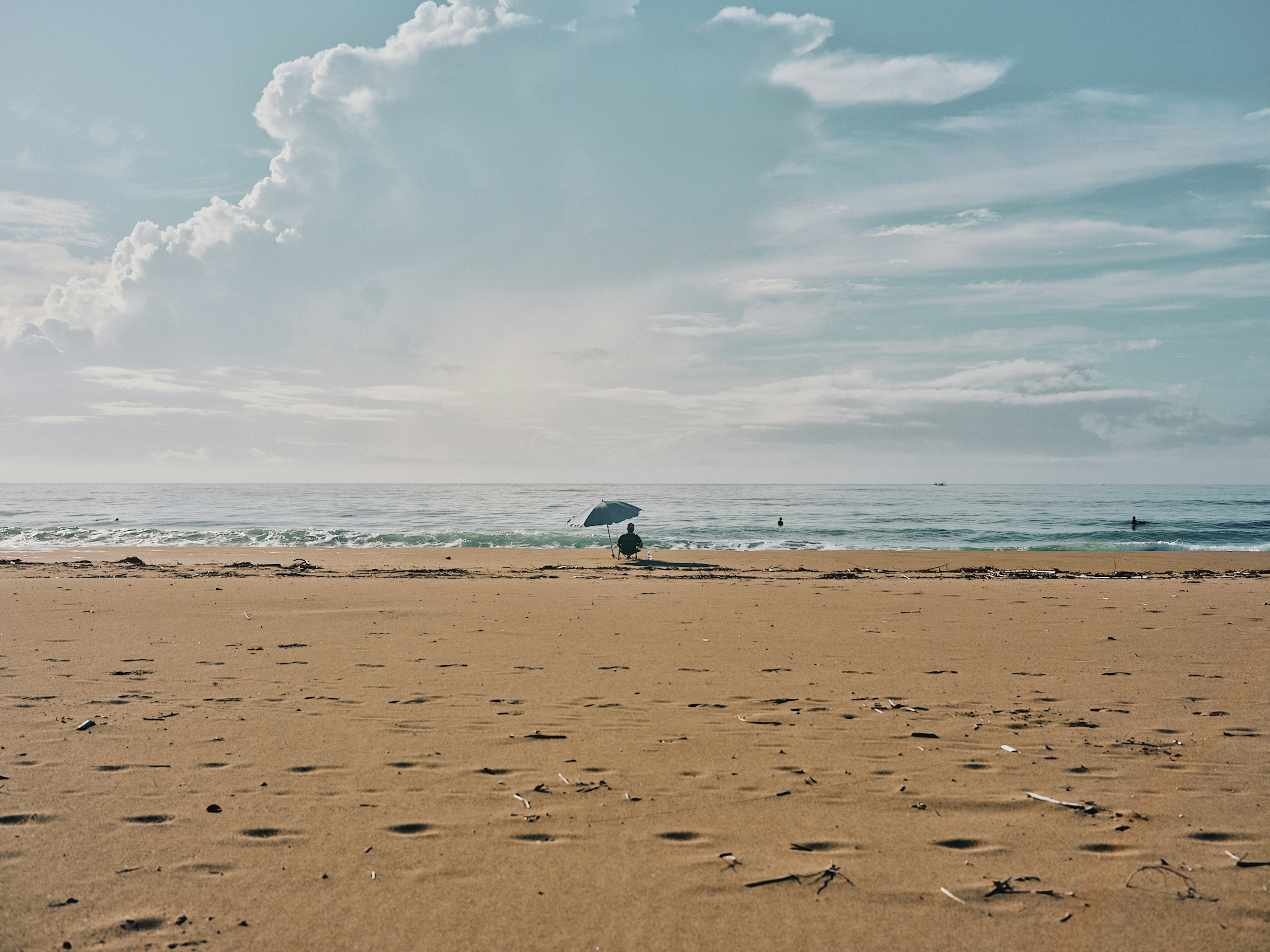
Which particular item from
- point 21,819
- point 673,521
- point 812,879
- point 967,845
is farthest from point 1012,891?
point 673,521

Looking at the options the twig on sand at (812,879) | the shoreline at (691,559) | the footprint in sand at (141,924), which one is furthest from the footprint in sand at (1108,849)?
the shoreline at (691,559)

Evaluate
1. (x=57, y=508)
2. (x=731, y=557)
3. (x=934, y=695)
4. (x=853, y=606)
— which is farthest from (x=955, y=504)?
(x=57, y=508)

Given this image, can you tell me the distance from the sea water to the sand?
2466 centimetres

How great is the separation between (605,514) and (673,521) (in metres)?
26.2

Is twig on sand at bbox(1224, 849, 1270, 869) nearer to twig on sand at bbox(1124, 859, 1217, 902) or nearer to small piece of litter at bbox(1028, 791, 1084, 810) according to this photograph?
twig on sand at bbox(1124, 859, 1217, 902)

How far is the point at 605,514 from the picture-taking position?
23.7 m

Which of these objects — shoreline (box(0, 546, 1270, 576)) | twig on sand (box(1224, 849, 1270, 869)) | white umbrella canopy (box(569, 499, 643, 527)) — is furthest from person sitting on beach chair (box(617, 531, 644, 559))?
twig on sand (box(1224, 849, 1270, 869))

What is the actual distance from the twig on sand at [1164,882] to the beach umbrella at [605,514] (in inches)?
779

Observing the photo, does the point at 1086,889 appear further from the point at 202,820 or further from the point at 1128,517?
the point at 1128,517

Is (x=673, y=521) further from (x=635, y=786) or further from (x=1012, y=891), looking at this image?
(x=1012, y=891)

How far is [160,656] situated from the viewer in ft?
27.5

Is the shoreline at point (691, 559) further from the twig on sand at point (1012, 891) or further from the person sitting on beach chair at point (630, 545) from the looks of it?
the twig on sand at point (1012, 891)

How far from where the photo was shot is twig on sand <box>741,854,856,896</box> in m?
3.48

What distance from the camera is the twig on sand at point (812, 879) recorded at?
11.4 feet
